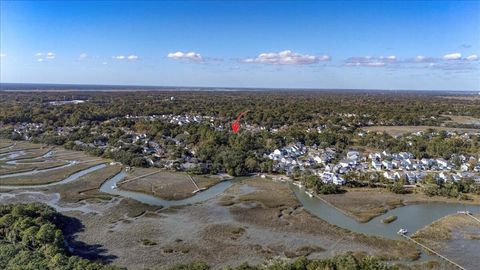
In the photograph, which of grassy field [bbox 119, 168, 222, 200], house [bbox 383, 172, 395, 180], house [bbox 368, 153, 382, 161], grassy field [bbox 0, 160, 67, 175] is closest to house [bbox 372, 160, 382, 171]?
house [bbox 368, 153, 382, 161]

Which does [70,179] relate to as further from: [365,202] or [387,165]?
[387,165]

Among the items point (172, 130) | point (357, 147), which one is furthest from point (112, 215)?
point (357, 147)

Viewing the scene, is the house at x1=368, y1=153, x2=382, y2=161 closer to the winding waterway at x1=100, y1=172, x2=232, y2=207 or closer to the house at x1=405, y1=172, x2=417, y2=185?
the house at x1=405, y1=172, x2=417, y2=185

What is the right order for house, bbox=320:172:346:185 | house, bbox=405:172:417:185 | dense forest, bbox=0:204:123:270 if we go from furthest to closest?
house, bbox=405:172:417:185, house, bbox=320:172:346:185, dense forest, bbox=0:204:123:270

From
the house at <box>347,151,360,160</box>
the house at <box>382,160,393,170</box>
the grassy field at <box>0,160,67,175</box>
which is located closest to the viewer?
the grassy field at <box>0,160,67,175</box>

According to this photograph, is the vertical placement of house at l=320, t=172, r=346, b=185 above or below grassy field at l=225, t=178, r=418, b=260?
above

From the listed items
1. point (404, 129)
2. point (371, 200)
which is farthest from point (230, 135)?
point (404, 129)

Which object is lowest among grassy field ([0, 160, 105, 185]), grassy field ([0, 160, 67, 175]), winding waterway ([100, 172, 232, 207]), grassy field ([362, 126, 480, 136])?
winding waterway ([100, 172, 232, 207])

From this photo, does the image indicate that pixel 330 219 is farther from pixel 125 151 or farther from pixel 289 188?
pixel 125 151
